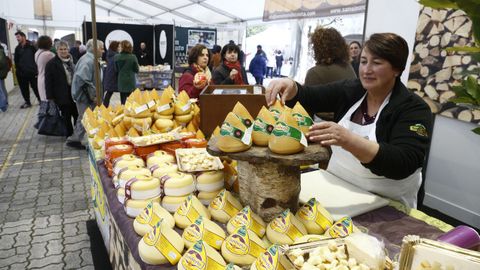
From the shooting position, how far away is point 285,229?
116cm

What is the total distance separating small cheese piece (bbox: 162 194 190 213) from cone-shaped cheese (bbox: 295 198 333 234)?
0.48 m

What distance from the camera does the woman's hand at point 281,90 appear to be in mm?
1774

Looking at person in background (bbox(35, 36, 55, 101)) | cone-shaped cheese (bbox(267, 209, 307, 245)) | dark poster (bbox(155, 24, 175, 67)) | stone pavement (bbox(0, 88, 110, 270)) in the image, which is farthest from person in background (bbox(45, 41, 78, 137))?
dark poster (bbox(155, 24, 175, 67))

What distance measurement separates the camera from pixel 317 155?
3.92ft

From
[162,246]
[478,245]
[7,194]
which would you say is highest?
[478,245]

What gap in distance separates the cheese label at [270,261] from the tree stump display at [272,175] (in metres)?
0.31

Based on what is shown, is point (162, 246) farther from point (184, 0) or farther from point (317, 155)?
point (184, 0)

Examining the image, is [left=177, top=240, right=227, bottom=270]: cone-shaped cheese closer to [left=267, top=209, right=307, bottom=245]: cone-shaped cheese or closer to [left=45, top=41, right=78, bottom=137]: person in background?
[left=267, top=209, right=307, bottom=245]: cone-shaped cheese

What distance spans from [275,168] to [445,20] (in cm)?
296

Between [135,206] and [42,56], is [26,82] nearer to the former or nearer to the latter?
[42,56]

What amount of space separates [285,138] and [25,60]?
857cm

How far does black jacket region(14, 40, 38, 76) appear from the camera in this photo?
26.2ft

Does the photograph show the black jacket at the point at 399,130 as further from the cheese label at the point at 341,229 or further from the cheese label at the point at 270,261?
the cheese label at the point at 270,261

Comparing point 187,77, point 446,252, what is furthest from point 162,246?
point 187,77
